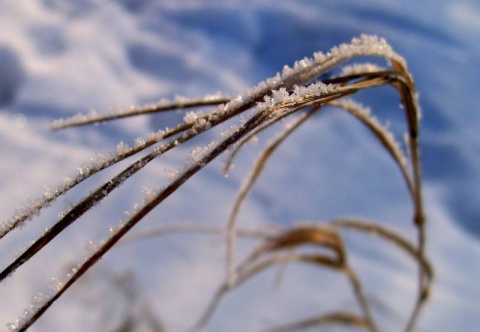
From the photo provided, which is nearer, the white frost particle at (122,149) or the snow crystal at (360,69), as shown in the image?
the white frost particle at (122,149)

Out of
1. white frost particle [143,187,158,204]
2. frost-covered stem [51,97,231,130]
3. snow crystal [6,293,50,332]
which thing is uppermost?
frost-covered stem [51,97,231,130]

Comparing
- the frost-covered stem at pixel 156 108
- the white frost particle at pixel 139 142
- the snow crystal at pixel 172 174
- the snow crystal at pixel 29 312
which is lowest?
the snow crystal at pixel 29 312

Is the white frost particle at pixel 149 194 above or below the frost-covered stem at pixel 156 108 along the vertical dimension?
below

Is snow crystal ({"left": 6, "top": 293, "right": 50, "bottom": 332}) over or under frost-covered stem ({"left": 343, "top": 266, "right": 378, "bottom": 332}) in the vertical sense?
under

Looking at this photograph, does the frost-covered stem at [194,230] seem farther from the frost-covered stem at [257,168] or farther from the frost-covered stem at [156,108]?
the frost-covered stem at [156,108]

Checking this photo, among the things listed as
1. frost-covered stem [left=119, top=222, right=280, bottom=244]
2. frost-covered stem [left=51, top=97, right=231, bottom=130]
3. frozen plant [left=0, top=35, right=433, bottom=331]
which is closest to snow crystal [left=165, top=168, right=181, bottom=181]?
frozen plant [left=0, top=35, right=433, bottom=331]

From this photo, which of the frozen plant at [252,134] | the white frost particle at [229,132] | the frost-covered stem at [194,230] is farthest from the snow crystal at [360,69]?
the frost-covered stem at [194,230]

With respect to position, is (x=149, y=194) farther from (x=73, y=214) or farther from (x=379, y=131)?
(x=379, y=131)

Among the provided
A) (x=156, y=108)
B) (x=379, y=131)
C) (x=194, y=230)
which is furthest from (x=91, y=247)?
(x=194, y=230)

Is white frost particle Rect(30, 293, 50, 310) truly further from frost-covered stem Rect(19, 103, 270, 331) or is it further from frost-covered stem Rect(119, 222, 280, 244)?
frost-covered stem Rect(119, 222, 280, 244)

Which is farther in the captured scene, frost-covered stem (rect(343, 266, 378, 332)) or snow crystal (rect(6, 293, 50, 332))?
frost-covered stem (rect(343, 266, 378, 332))

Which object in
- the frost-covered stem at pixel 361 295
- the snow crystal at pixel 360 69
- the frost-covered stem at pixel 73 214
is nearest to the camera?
the frost-covered stem at pixel 73 214
